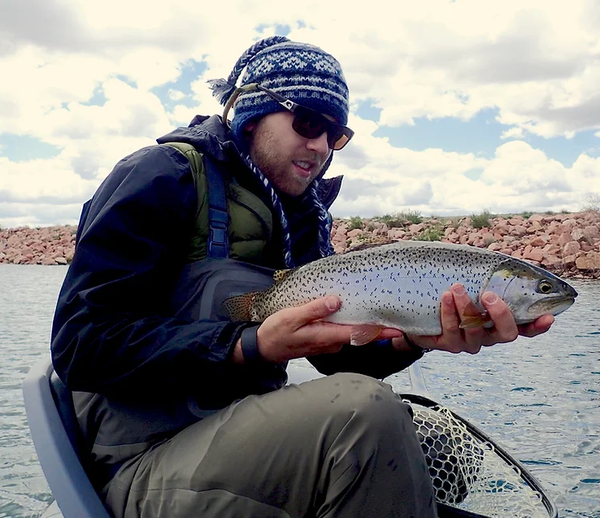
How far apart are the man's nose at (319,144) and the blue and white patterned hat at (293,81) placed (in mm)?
134

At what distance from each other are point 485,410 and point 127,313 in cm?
434

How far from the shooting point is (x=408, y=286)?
2.65 meters

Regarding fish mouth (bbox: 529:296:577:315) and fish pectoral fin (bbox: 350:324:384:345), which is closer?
fish pectoral fin (bbox: 350:324:384:345)

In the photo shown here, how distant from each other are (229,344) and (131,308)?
415mm

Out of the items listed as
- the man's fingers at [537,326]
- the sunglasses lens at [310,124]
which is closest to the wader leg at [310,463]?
the man's fingers at [537,326]

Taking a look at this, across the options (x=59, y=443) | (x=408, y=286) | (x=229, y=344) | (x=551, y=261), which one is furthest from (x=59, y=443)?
(x=551, y=261)

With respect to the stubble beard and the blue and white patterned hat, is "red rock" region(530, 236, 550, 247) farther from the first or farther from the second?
the stubble beard

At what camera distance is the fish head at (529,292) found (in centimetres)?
267

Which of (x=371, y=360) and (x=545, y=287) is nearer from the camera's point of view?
(x=545, y=287)

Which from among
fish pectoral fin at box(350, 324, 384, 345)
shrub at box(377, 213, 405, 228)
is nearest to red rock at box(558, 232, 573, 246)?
shrub at box(377, 213, 405, 228)

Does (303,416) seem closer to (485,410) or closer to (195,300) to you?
(195,300)

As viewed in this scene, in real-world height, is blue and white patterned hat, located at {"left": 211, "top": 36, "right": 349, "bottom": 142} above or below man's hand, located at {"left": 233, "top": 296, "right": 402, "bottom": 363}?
above

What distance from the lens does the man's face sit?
2953 mm

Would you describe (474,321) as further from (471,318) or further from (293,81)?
(293,81)
